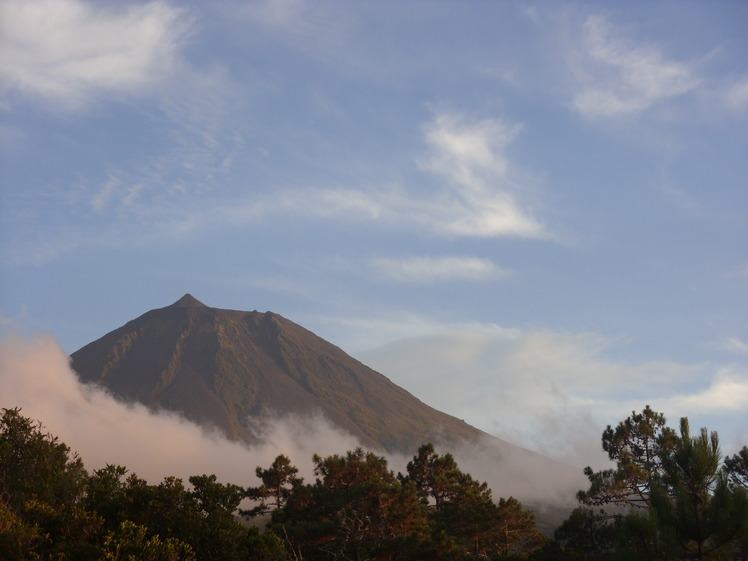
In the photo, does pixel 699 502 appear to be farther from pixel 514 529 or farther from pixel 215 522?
pixel 514 529

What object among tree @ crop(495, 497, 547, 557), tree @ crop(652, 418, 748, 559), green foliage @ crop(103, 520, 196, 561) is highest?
tree @ crop(652, 418, 748, 559)

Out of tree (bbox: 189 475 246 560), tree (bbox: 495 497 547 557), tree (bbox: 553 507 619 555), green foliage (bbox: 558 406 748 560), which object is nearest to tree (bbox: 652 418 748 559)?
green foliage (bbox: 558 406 748 560)

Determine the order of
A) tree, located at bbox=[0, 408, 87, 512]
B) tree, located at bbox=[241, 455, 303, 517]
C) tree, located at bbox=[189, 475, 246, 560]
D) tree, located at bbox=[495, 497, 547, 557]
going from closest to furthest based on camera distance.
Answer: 1. tree, located at bbox=[189, 475, 246, 560]
2. tree, located at bbox=[0, 408, 87, 512]
3. tree, located at bbox=[495, 497, 547, 557]
4. tree, located at bbox=[241, 455, 303, 517]

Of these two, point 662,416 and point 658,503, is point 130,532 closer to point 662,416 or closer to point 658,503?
point 658,503

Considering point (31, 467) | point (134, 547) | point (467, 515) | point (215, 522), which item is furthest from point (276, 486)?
point (134, 547)

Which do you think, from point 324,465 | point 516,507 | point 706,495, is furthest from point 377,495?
point 706,495

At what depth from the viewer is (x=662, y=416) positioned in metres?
36.1

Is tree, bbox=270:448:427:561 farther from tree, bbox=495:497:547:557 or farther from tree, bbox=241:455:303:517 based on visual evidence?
tree, bbox=495:497:547:557

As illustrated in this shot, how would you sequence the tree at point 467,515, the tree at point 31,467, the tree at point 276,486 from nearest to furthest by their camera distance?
the tree at point 31,467 → the tree at point 467,515 → the tree at point 276,486

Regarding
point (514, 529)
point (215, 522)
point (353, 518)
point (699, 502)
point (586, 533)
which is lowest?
point (514, 529)

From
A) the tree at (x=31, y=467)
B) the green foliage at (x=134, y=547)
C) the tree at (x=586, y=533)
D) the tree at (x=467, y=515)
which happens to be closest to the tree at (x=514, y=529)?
the tree at (x=467, y=515)

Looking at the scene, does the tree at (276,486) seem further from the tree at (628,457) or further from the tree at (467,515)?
the tree at (628,457)

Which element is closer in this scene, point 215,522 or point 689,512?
point 689,512

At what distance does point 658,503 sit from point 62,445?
2594 centimetres
